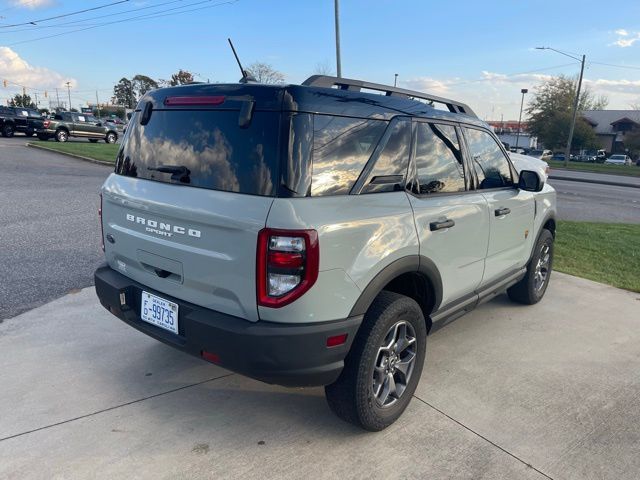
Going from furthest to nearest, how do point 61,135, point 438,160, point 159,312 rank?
point 61,135
point 438,160
point 159,312

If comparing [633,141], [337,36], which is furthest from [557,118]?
[337,36]

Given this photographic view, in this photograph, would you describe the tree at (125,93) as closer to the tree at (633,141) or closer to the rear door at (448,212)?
the tree at (633,141)

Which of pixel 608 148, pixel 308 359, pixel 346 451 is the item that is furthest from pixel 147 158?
pixel 608 148

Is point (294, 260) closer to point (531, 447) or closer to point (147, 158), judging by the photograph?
point (147, 158)

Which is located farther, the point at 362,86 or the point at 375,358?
the point at 362,86

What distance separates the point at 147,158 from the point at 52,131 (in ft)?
93.1

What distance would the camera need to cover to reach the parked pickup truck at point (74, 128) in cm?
2720

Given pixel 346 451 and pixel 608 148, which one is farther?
pixel 608 148

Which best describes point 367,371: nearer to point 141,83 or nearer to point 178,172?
point 178,172

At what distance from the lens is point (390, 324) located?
108 inches

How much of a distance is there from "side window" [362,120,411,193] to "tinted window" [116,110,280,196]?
595 millimetres

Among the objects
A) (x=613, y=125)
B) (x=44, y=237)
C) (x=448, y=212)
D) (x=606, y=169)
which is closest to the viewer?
(x=448, y=212)

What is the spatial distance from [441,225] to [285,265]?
123cm

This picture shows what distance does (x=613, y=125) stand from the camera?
71750mm
